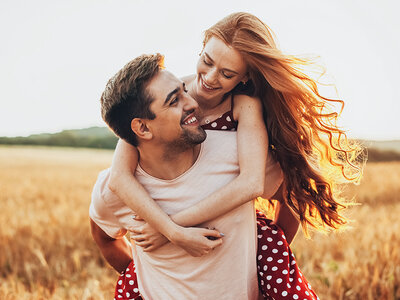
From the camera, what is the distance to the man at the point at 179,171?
239 centimetres

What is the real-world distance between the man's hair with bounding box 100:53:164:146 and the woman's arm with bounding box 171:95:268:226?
1.66 ft

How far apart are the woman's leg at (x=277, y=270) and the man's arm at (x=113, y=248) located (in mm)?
948

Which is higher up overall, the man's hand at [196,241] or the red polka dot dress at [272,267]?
the man's hand at [196,241]

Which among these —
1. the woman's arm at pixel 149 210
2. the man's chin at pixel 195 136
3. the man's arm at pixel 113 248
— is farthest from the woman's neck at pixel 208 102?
the man's arm at pixel 113 248

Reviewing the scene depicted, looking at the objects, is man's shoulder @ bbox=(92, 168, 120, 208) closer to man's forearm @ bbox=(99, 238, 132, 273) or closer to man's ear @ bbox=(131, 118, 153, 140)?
man's ear @ bbox=(131, 118, 153, 140)

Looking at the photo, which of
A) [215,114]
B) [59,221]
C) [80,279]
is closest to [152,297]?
[215,114]

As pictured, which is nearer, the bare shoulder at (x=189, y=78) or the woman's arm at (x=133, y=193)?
the woman's arm at (x=133, y=193)

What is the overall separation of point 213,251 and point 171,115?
743 millimetres

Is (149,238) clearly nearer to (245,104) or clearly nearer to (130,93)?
(130,93)

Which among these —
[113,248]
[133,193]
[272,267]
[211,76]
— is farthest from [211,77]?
[113,248]

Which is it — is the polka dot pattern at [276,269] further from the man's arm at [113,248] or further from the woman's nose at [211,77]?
the woman's nose at [211,77]

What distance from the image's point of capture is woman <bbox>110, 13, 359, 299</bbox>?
2.44 m

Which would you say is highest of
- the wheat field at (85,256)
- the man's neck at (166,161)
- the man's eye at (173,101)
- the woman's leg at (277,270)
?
the man's eye at (173,101)

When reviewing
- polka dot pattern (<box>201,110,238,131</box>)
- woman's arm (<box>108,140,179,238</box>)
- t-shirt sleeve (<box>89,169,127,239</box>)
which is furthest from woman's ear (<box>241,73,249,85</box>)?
t-shirt sleeve (<box>89,169,127,239</box>)
